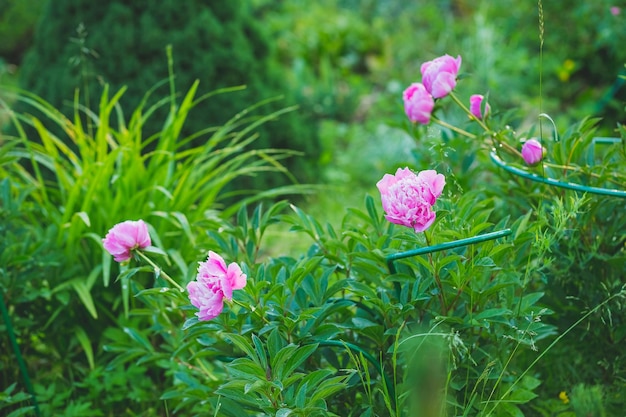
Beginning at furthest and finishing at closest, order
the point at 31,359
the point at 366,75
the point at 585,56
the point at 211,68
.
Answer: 1. the point at 366,75
2. the point at 585,56
3. the point at 211,68
4. the point at 31,359

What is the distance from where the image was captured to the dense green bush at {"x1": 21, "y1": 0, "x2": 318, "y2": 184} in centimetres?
374

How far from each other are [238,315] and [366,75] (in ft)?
16.0

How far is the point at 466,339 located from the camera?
1758mm

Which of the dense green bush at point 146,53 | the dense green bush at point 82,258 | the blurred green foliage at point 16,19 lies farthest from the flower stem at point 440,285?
the blurred green foliage at point 16,19

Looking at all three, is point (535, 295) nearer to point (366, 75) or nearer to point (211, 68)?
point (211, 68)

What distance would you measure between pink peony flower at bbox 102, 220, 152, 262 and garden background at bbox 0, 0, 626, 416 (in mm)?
45

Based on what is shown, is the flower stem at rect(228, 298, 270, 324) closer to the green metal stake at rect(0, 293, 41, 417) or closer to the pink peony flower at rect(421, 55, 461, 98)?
the pink peony flower at rect(421, 55, 461, 98)

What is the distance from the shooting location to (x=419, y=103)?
2014mm

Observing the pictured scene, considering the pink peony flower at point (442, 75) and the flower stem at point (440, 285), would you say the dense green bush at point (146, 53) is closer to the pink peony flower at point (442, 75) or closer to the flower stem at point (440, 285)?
the pink peony flower at point (442, 75)

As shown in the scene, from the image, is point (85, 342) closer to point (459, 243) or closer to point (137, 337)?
point (137, 337)

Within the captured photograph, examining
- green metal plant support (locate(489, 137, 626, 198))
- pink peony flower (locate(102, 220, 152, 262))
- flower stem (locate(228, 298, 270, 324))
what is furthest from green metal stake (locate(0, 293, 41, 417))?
green metal plant support (locate(489, 137, 626, 198))

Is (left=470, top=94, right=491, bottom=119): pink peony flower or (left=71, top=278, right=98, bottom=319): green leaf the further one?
(left=71, top=278, right=98, bottom=319): green leaf

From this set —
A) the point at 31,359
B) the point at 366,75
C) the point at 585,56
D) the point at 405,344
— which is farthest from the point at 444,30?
the point at 405,344

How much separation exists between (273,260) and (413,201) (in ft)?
2.07
